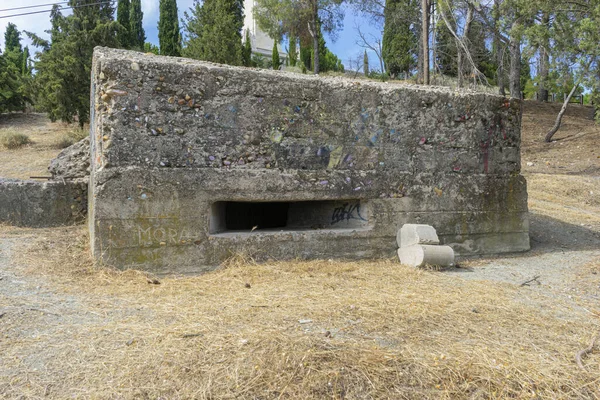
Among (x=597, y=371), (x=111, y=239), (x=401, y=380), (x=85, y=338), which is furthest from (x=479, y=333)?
(x=111, y=239)

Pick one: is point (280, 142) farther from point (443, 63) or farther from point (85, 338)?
point (443, 63)

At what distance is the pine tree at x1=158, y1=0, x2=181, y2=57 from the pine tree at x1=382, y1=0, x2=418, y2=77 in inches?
485

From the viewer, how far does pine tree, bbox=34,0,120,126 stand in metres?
15.3

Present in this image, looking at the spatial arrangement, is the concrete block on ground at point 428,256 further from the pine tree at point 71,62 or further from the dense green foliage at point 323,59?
the dense green foliage at point 323,59

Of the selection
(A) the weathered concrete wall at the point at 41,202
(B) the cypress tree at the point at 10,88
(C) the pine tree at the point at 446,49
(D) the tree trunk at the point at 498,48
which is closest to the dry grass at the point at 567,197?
(D) the tree trunk at the point at 498,48

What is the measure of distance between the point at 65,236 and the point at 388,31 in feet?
84.7

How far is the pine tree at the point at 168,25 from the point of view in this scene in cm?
2747

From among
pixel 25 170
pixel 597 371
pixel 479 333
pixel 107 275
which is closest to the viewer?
pixel 597 371

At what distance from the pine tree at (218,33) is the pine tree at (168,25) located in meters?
8.04

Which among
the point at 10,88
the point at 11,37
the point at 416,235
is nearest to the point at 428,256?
the point at 416,235

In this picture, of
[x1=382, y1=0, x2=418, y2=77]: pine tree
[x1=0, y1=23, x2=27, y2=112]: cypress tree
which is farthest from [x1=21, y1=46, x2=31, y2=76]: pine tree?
[x1=382, y1=0, x2=418, y2=77]: pine tree

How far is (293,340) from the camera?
2963mm

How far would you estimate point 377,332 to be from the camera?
10.7ft

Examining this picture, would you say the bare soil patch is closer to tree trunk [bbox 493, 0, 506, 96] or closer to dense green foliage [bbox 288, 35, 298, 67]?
tree trunk [bbox 493, 0, 506, 96]
